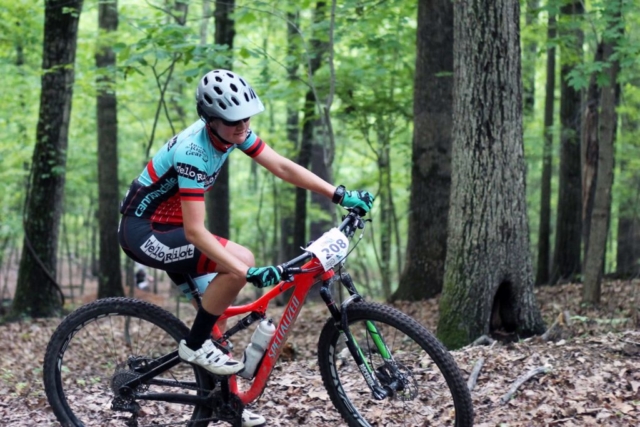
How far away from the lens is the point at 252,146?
4234mm

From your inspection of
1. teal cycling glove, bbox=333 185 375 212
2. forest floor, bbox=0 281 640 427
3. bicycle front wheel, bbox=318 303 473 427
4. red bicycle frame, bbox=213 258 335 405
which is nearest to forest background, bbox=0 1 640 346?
forest floor, bbox=0 281 640 427

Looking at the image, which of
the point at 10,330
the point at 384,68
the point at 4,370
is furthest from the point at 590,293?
the point at 10,330

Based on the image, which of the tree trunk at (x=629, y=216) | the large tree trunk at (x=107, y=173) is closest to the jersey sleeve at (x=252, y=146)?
the large tree trunk at (x=107, y=173)

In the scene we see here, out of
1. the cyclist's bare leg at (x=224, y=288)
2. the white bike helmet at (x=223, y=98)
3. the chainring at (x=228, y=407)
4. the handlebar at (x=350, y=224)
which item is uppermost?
the white bike helmet at (x=223, y=98)

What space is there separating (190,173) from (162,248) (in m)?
0.55

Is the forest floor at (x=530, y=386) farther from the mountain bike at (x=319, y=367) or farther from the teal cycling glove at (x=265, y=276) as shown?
the teal cycling glove at (x=265, y=276)

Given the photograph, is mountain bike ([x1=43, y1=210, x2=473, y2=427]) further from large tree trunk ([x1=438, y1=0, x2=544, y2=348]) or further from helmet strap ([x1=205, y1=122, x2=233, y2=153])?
large tree trunk ([x1=438, y1=0, x2=544, y2=348])

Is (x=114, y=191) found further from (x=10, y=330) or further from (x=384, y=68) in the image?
(x=384, y=68)

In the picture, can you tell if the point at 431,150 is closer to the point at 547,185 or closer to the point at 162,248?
the point at 547,185

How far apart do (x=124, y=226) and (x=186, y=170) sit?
2.13ft

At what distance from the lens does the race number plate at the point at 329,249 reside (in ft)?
12.3

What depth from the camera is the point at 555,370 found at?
5277 mm

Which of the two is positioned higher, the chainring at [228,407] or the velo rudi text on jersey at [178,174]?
the velo rudi text on jersey at [178,174]

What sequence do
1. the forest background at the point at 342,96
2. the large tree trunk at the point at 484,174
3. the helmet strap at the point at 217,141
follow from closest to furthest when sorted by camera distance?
the helmet strap at the point at 217,141
the large tree trunk at the point at 484,174
the forest background at the point at 342,96
